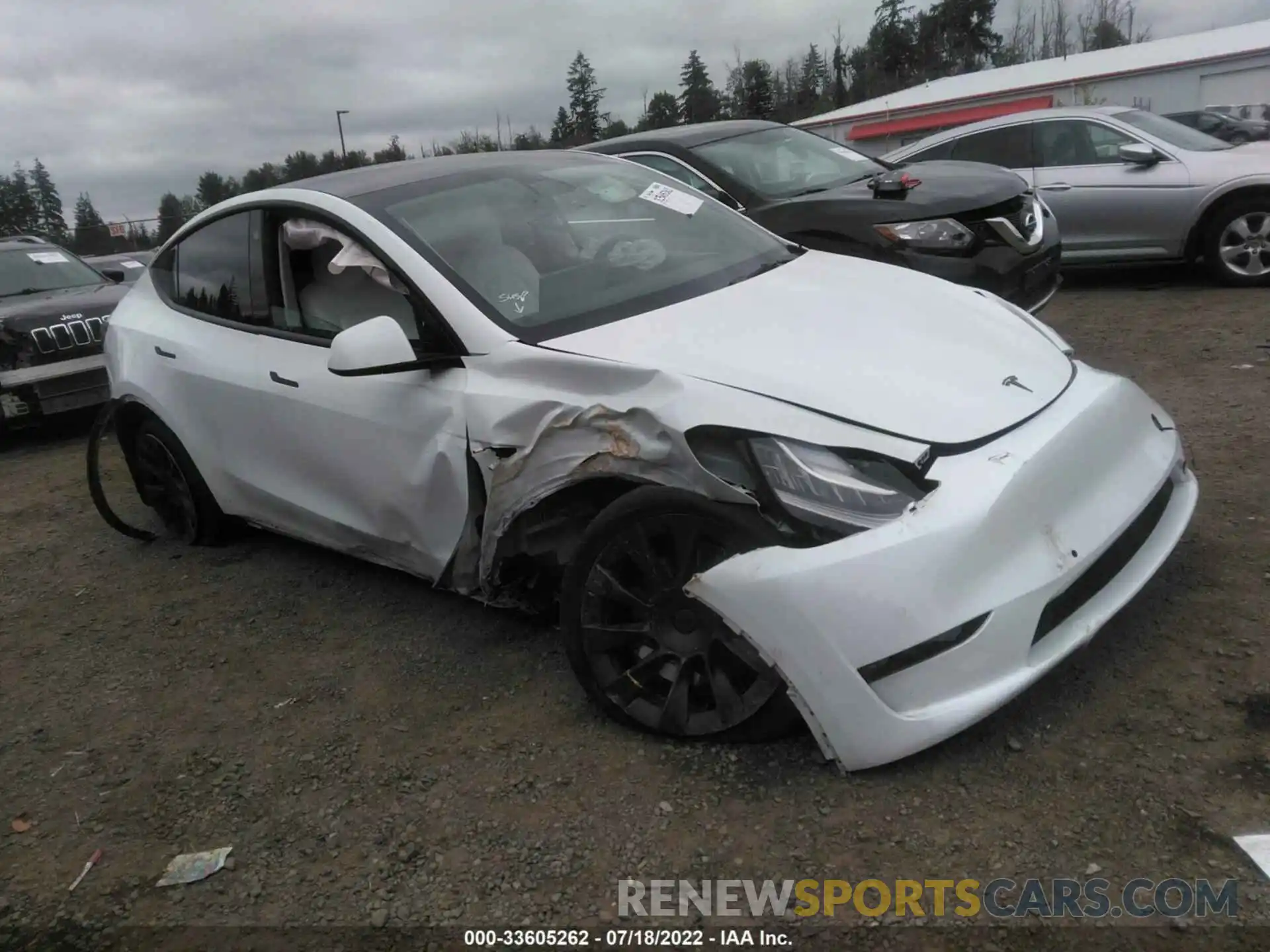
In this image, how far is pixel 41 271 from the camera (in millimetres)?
8750

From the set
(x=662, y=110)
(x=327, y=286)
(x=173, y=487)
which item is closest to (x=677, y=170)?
(x=327, y=286)

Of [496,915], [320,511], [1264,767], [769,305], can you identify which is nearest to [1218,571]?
[1264,767]

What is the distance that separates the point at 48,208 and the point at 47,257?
4537cm

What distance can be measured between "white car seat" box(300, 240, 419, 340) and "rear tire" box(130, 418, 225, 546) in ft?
3.54

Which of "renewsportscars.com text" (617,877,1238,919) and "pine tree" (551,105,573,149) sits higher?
"pine tree" (551,105,573,149)

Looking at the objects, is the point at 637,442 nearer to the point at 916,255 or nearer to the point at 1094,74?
the point at 916,255

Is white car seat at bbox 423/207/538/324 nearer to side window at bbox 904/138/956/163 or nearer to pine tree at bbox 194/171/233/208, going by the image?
side window at bbox 904/138/956/163

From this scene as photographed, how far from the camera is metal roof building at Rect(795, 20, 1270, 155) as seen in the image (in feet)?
Result: 108

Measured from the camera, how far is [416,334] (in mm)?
3230

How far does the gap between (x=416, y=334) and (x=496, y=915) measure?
1.74m

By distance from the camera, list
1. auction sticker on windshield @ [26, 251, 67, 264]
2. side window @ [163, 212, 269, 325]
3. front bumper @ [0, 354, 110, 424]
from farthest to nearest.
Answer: auction sticker on windshield @ [26, 251, 67, 264]
front bumper @ [0, 354, 110, 424]
side window @ [163, 212, 269, 325]

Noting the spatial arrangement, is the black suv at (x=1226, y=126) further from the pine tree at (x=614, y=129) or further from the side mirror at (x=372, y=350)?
the pine tree at (x=614, y=129)

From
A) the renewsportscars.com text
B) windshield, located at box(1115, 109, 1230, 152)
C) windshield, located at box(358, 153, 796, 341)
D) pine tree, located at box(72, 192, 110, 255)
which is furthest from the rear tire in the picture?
pine tree, located at box(72, 192, 110, 255)

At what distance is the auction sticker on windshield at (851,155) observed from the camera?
7.11m
